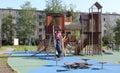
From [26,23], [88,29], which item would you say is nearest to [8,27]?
[26,23]

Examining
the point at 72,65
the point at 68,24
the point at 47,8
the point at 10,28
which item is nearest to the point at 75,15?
the point at 47,8

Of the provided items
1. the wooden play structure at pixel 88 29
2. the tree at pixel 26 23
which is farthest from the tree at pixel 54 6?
the wooden play structure at pixel 88 29

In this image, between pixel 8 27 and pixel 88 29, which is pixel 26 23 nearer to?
pixel 8 27

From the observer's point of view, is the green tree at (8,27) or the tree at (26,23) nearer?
the tree at (26,23)

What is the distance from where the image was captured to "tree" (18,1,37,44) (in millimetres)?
90250

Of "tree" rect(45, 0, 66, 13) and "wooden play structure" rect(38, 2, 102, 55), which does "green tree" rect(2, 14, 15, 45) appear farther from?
"wooden play structure" rect(38, 2, 102, 55)

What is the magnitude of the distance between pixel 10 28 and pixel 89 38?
65.1 meters

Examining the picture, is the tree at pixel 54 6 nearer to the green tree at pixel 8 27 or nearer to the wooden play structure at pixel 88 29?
the green tree at pixel 8 27

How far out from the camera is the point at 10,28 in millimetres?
95688

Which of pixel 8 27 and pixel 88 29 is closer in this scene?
pixel 88 29

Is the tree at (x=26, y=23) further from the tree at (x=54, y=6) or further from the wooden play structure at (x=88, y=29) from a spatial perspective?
the wooden play structure at (x=88, y=29)

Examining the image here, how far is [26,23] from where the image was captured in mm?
91625

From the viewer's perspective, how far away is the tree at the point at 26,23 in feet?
296

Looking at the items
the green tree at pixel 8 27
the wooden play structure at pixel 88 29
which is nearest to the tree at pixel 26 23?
the green tree at pixel 8 27
